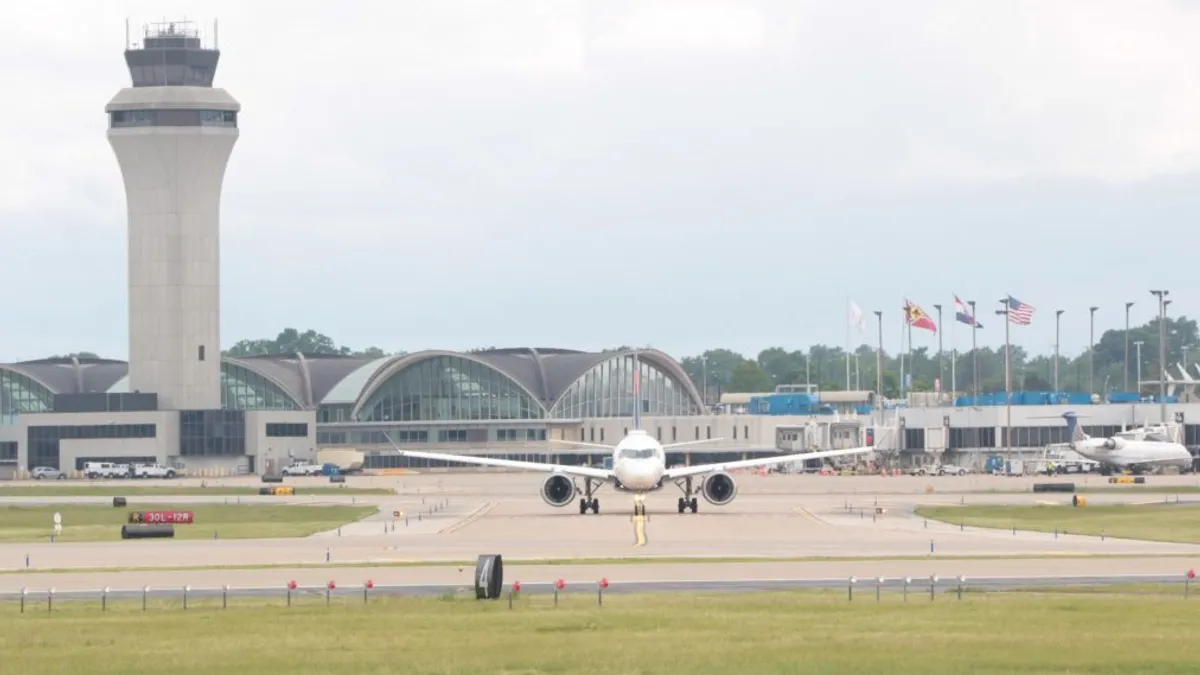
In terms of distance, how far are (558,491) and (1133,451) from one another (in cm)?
7588

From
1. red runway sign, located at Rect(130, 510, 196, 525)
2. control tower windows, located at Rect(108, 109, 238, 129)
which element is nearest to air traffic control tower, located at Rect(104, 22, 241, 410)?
control tower windows, located at Rect(108, 109, 238, 129)

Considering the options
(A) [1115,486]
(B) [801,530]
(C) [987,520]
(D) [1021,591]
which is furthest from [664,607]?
(A) [1115,486]

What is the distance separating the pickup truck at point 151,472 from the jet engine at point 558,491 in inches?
3340

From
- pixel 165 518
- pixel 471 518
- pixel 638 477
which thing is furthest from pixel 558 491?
pixel 165 518

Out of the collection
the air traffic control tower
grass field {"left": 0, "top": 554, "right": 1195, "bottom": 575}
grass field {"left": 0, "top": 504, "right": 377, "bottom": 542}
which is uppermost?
the air traffic control tower

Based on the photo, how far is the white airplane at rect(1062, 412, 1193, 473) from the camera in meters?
159

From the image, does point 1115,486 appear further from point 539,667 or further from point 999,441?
point 539,667

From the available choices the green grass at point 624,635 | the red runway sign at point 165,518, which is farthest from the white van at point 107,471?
the green grass at point 624,635

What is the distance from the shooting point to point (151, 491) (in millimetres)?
139750

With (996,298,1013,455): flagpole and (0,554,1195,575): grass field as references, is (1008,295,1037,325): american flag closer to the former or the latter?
(996,298,1013,455): flagpole

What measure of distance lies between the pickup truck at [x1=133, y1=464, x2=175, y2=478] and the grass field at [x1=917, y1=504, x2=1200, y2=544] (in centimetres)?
9139

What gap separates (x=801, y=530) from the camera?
8488 centimetres

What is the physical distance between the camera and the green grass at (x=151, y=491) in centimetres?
13438

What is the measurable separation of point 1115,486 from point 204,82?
299 ft
